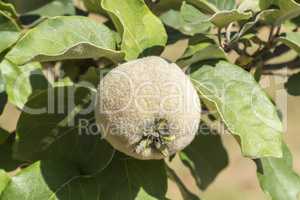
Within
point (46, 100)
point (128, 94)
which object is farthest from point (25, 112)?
point (128, 94)

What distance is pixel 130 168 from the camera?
3.77 ft

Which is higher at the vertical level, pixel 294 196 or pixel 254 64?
pixel 254 64

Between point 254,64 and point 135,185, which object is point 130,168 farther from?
point 254,64

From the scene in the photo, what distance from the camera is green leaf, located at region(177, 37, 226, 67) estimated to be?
1045 millimetres

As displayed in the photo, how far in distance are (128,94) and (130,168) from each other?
0.24 m

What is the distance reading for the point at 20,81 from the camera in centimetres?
132

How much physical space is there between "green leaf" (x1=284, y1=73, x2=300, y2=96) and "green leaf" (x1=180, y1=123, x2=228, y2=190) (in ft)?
0.75

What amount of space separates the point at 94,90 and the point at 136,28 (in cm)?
15

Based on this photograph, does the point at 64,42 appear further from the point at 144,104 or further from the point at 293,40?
the point at 293,40

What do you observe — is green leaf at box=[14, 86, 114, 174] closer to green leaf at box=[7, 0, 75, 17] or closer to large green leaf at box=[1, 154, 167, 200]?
large green leaf at box=[1, 154, 167, 200]

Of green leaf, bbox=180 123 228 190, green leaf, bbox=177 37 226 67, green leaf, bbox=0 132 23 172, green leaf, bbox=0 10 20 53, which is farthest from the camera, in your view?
green leaf, bbox=180 123 228 190

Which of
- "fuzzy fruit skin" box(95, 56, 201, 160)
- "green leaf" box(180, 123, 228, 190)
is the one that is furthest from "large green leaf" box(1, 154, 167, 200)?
"green leaf" box(180, 123, 228, 190)

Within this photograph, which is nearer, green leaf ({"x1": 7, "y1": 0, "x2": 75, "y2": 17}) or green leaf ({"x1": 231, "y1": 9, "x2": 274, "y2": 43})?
green leaf ({"x1": 231, "y1": 9, "x2": 274, "y2": 43})

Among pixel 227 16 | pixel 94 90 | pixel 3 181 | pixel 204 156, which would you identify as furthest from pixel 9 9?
pixel 204 156
